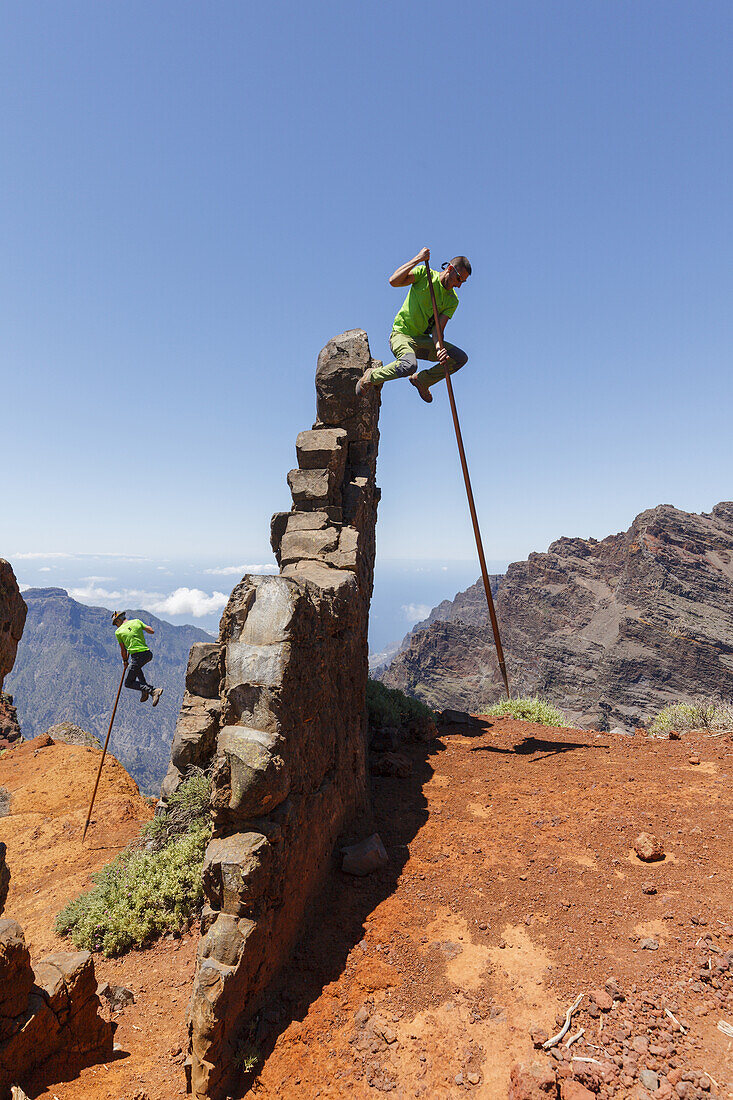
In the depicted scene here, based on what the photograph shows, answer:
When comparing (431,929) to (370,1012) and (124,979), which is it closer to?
(370,1012)

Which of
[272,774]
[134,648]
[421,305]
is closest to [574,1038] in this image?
[272,774]

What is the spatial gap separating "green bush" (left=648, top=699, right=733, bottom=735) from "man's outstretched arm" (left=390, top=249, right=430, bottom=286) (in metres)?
10.1

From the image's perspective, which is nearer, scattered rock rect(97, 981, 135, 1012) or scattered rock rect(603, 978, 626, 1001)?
scattered rock rect(603, 978, 626, 1001)

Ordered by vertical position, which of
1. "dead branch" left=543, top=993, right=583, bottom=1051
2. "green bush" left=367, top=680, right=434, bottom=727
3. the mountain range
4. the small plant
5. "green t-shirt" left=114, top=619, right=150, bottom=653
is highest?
"green t-shirt" left=114, top=619, right=150, bottom=653

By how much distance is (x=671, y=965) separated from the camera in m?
4.21

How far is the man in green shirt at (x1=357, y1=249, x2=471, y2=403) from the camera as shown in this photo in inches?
299

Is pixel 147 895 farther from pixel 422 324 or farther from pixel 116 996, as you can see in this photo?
pixel 422 324

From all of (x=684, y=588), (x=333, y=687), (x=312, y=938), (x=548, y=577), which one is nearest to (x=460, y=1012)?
(x=312, y=938)

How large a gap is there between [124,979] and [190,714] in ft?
13.2

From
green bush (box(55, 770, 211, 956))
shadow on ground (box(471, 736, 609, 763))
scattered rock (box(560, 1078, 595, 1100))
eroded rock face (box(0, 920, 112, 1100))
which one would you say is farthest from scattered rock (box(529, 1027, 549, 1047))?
shadow on ground (box(471, 736, 609, 763))

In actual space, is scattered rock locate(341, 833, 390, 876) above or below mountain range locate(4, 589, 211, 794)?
above

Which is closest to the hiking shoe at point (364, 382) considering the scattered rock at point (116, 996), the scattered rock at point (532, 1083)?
the scattered rock at point (532, 1083)

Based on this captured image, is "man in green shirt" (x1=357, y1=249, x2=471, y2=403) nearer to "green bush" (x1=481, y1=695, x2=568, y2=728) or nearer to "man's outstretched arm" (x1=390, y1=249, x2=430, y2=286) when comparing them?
"man's outstretched arm" (x1=390, y1=249, x2=430, y2=286)

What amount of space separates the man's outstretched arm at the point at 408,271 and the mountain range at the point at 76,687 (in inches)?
5165
